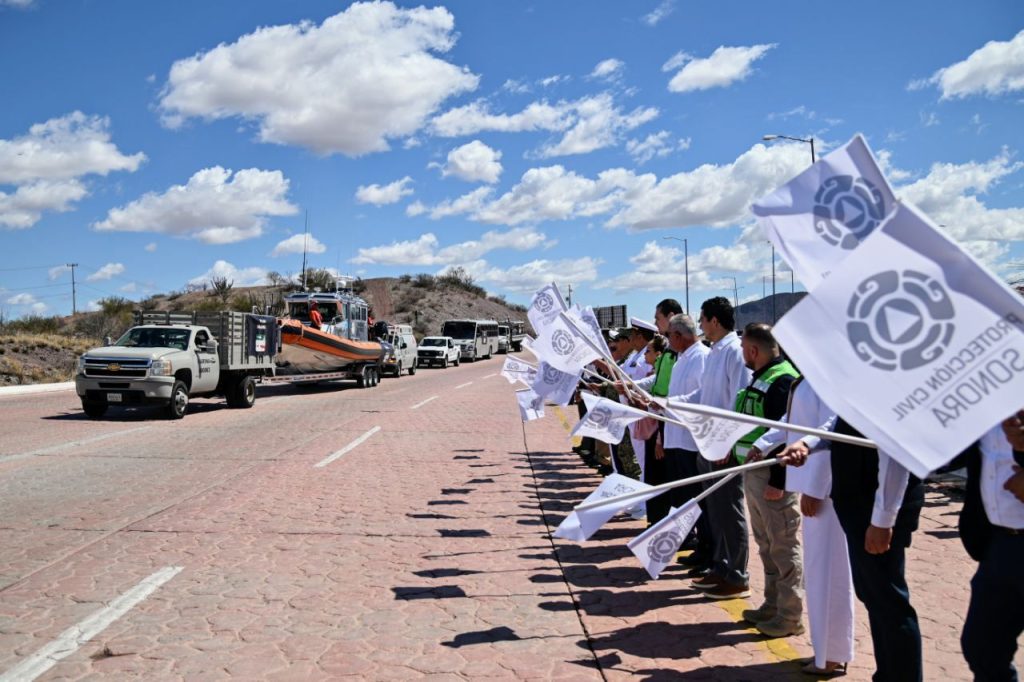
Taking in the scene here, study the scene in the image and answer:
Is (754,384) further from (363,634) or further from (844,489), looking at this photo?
(363,634)

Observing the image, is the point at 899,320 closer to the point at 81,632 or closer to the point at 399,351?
the point at 81,632

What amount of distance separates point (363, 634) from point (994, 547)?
3230 millimetres

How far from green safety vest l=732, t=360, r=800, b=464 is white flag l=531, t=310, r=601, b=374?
164 centimetres

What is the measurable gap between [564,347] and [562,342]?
45mm

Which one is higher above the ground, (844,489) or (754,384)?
(754,384)

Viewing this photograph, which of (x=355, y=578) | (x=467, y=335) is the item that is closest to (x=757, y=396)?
(x=355, y=578)

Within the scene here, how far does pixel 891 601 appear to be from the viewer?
352cm

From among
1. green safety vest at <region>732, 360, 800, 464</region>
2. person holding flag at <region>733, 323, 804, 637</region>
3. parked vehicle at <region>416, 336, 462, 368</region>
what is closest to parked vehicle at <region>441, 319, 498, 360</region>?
parked vehicle at <region>416, 336, 462, 368</region>

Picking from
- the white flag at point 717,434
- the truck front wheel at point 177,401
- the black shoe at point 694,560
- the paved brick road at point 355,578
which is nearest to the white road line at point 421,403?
the truck front wheel at point 177,401

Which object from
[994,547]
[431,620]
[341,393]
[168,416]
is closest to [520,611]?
[431,620]

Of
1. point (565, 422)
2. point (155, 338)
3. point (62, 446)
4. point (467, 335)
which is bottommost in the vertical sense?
point (565, 422)

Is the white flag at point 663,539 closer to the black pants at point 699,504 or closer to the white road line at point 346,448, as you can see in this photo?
the black pants at point 699,504

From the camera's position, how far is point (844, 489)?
3.67 metres

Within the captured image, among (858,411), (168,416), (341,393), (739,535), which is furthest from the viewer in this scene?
(341,393)
